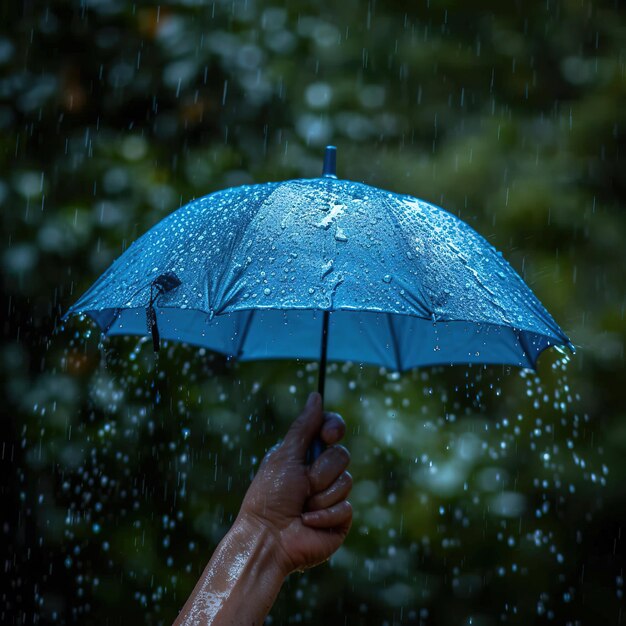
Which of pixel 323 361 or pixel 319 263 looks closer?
pixel 319 263

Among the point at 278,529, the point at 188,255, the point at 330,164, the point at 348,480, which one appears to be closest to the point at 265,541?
the point at 278,529

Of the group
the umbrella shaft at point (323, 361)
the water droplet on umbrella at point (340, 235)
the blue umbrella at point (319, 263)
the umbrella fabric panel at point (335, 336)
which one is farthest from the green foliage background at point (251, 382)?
the water droplet on umbrella at point (340, 235)

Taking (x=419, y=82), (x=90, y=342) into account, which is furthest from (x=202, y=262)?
(x=419, y=82)

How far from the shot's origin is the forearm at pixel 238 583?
1.77 m

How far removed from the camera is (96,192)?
4738 millimetres

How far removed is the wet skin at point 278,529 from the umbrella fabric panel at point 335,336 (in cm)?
64

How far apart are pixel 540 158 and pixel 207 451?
8.11ft

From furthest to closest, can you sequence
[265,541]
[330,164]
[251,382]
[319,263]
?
1. [251,382]
2. [330,164]
3. [265,541]
4. [319,263]

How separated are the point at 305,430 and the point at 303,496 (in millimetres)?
149

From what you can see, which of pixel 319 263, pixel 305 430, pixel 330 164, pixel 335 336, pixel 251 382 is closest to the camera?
pixel 319 263

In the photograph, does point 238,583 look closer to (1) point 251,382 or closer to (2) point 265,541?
(2) point 265,541

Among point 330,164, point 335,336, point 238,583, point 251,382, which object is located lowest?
point 251,382

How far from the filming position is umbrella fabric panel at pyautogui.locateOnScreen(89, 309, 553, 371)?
2.54 meters

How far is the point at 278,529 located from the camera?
6.24 ft
